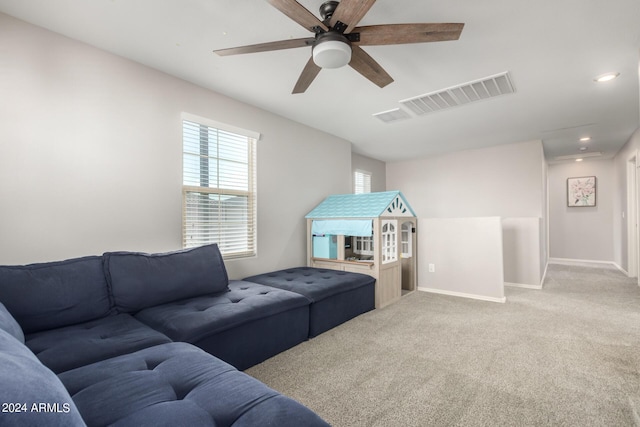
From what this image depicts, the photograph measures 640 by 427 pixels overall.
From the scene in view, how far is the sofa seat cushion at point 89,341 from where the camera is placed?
142 centimetres

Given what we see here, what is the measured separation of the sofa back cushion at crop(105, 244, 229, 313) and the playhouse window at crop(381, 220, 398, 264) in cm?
203

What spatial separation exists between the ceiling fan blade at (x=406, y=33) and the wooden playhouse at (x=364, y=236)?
207 cm

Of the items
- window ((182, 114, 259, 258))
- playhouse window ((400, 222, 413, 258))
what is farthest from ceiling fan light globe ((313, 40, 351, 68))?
playhouse window ((400, 222, 413, 258))

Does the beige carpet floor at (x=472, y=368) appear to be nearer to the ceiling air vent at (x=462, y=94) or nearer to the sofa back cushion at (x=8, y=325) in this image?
the sofa back cushion at (x=8, y=325)

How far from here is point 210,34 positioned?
7.40 ft

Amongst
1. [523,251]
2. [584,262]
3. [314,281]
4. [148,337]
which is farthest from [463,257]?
[584,262]

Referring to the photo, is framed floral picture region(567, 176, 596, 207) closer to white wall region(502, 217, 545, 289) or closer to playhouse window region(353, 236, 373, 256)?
white wall region(502, 217, 545, 289)

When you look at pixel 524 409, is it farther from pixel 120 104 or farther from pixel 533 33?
pixel 120 104

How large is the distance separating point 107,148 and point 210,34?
1282 mm

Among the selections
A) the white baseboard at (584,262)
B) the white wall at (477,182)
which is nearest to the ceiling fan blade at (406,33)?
the white wall at (477,182)

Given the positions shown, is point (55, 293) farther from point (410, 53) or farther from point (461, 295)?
point (461, 295)

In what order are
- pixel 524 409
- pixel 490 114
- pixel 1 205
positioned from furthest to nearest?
1. pixel 490 114
2. pixel 1 205
3. pixel 524 409

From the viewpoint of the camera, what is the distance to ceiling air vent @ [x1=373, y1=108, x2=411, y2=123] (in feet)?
12.5

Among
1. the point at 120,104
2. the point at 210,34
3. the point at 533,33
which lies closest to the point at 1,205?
the point at 120,104
